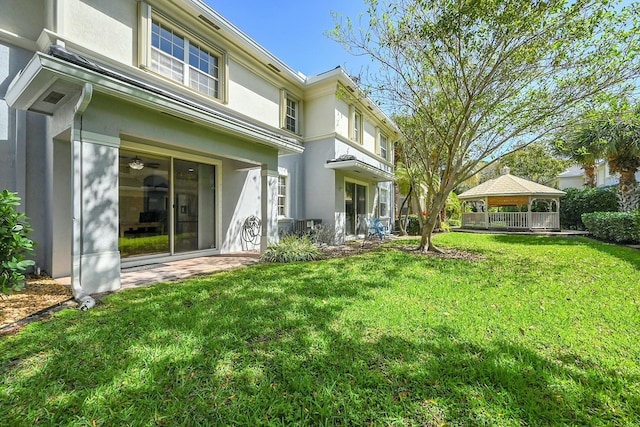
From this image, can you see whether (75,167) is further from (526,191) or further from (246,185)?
(526,191)

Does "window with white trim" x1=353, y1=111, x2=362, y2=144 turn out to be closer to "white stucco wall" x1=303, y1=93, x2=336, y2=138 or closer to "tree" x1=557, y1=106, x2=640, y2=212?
"white stucco wall" x1=303, y1=93, x2=336, y2=138

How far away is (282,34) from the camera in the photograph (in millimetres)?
10492

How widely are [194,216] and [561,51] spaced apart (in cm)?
1059

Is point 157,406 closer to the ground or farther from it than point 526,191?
closer to the ground

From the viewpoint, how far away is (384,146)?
58.1 feet

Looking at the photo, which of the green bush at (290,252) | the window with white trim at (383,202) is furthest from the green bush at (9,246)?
the window with white trim at (383,202)

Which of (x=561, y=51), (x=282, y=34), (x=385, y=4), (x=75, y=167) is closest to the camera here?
(x=75, y=167)

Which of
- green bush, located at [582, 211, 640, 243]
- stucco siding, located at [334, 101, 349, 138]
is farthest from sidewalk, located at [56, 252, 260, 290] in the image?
green bush, located at [582, 211, 640, 243]

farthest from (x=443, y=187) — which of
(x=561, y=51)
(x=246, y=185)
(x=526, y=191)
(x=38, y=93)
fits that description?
(x=526, y=191)

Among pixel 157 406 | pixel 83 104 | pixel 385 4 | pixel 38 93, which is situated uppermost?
pixel 385 4

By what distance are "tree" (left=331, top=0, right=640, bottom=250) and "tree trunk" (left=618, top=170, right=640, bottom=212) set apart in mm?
10894

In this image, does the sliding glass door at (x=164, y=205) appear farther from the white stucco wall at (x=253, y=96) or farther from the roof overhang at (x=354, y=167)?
the roof overhang at (x=354, y=167)

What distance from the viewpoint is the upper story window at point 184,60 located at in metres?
7.14

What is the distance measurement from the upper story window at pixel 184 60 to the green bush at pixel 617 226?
15.8 meters
